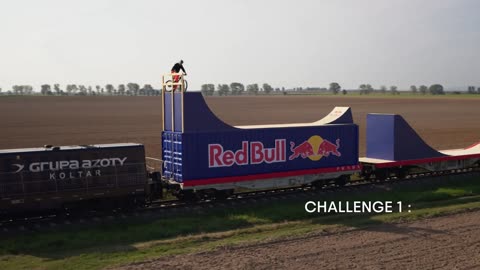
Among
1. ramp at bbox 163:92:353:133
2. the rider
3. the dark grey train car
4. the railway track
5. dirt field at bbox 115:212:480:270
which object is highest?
the rider

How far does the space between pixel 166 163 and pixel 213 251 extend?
664 centimetres

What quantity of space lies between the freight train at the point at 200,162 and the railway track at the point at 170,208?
370mm

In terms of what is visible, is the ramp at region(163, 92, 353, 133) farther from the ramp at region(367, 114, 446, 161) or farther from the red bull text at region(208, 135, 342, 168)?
the ramp at region(367, 114, 446, 161)

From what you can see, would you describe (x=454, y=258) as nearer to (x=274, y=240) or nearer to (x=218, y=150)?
(x=274, y=240)

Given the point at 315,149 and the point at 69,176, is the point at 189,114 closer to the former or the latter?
the point at 69,176

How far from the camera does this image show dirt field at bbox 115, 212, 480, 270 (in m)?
12.0

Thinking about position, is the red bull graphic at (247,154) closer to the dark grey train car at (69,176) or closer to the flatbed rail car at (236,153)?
the flatbed rail car at (236,153)

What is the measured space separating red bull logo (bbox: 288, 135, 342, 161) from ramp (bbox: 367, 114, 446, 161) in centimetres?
327

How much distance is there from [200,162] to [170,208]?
184 centimetres

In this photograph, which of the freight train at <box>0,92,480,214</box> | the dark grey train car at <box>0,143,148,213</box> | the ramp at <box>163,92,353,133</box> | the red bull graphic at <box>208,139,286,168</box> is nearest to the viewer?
the dark grey train car at <box>0,143,148,213</box>

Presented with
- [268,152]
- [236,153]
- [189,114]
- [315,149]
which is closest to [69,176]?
[189,114]

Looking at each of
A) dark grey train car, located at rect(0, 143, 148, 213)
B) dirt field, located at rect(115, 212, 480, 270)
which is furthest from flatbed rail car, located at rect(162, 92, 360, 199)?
dirt field, located at rect(115, 212, 480, 270)

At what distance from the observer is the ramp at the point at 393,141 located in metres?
23.3

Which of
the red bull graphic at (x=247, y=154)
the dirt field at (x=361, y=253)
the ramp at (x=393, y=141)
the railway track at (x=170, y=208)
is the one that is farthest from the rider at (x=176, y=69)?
the ramp at (x=393, y=141)
